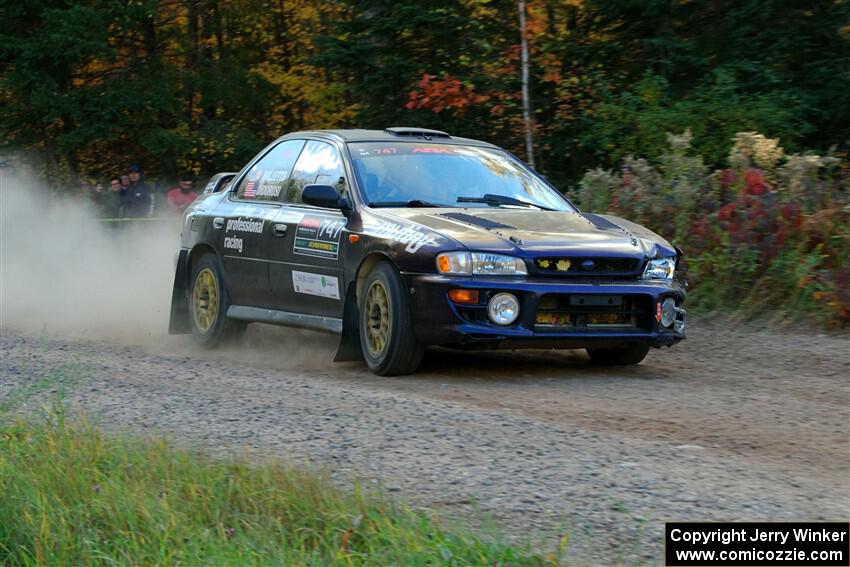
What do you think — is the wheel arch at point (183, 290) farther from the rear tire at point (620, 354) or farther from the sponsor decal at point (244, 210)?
the rear tire at point (620, 354)

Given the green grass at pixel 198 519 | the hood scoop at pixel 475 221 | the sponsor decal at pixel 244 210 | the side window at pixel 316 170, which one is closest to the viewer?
the green grass at pixel 198 519

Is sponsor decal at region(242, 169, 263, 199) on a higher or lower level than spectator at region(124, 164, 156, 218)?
higher

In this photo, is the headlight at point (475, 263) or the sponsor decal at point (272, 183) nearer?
the headlight at point (475, 263)

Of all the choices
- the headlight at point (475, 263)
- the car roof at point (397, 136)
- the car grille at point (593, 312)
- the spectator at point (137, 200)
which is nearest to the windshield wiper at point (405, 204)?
Result: the car roof at point (397, 136)

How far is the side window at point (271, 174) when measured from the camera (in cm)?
1002

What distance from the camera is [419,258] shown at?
8086mm

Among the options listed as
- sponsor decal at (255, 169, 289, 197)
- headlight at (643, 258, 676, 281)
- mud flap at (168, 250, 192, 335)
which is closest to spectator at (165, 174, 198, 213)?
mud flap at (168, 250, 192, 335)

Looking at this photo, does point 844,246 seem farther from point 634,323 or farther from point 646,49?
point 646,49

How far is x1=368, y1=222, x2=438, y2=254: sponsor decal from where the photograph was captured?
8.10 meters

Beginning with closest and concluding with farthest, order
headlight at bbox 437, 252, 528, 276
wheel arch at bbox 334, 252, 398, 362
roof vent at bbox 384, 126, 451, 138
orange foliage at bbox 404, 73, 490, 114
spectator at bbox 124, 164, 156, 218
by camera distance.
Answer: headlight at bbox 437, 252, 528, 276, wheel arch at bbox 334, 252, 398, 362, roof vent at bbox 384, 126, 451, 138, orange foliage at bbox 404, 73, 490, 114, spectator at bbox 124, 164, 156, 218

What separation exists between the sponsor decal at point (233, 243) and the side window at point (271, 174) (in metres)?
0.36

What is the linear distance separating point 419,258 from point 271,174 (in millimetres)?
2521

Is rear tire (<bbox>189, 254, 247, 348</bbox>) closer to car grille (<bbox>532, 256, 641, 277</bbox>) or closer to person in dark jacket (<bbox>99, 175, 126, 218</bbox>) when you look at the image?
car grille (<bbox>532, 256, 641, 277</bbox>)

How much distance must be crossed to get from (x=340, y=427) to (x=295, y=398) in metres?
1.08
